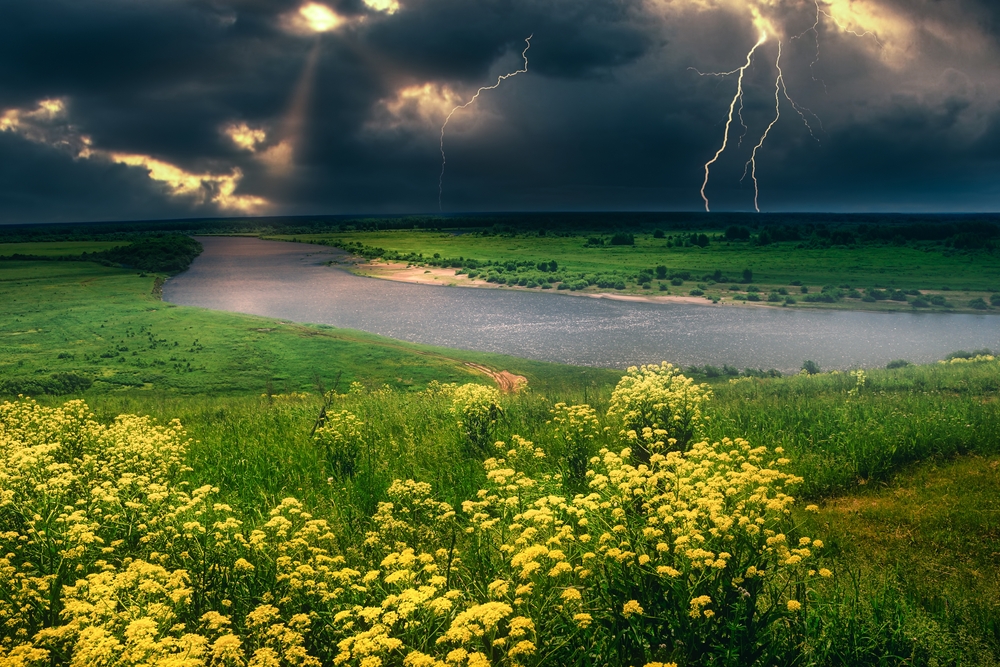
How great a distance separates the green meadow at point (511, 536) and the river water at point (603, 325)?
2522cm

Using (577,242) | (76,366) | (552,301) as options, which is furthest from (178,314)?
(577,242)

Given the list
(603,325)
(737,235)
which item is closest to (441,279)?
(603,325)

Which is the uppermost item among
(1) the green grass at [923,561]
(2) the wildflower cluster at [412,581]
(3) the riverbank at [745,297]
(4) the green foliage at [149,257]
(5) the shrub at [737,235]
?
(5) the shrub at [737,235]

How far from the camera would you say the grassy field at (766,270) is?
6250cm

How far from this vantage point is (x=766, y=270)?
83062 millimetres

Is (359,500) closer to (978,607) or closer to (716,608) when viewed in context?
(716,608)

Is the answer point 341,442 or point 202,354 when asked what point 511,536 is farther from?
point 202,354

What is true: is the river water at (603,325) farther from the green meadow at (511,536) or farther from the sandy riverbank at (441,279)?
the green meadow at (511,536)

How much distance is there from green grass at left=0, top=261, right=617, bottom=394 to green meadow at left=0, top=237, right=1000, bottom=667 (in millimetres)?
16055

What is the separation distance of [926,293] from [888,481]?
215ft

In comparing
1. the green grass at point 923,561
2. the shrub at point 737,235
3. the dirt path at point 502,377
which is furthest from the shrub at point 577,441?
the shrub at point 737,235

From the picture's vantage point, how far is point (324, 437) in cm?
995

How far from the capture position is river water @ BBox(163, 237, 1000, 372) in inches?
1515

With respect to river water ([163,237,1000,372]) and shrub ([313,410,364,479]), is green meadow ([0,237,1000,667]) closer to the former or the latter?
shrub ([313,410,364,479])
